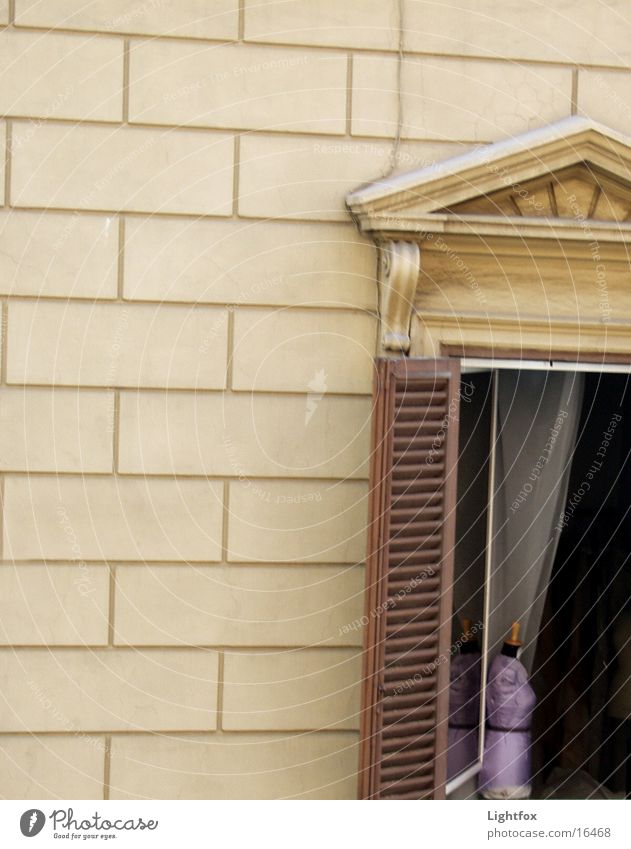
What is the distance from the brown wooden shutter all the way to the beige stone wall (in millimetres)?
297

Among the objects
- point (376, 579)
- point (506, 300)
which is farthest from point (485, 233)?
point (376, 579)

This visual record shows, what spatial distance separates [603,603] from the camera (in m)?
6.07

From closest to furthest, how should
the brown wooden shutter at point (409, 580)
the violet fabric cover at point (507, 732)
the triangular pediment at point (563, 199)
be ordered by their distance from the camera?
the brown wooden shutter at point (409, 580)
the triangular pediment at point (563, 199)
the violet fabric cover at point (507, 732)

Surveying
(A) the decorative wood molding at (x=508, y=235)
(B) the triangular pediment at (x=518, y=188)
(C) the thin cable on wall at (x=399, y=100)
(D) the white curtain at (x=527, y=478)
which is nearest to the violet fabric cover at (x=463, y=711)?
(D) the white curtain at (x=527, y=478)

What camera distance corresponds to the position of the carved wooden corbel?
15.1 ft

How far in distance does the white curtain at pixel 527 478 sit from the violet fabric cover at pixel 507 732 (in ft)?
Answer: 0.69

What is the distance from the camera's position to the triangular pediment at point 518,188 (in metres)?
4.57

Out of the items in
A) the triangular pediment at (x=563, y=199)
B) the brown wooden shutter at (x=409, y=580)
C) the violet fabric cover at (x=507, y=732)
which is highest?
the triangular pediment at (x=563, y=199)

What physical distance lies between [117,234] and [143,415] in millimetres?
737

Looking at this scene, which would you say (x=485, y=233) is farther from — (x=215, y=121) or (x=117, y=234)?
(x=117, y=234)

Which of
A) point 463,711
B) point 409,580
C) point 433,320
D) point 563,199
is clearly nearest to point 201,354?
point 433,320

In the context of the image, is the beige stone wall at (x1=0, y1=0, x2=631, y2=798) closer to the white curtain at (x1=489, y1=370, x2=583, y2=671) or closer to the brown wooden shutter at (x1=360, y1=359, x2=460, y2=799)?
the brown wooden shutter at (x1=360, y1=359, x2=460, y2=799)

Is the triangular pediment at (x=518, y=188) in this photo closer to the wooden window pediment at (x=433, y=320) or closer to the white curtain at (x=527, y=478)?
the wooden window pediment at (x=433, y=320)

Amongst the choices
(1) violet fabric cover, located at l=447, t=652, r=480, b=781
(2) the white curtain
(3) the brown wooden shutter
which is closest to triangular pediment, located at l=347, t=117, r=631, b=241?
(3) the brown wooden shutter
